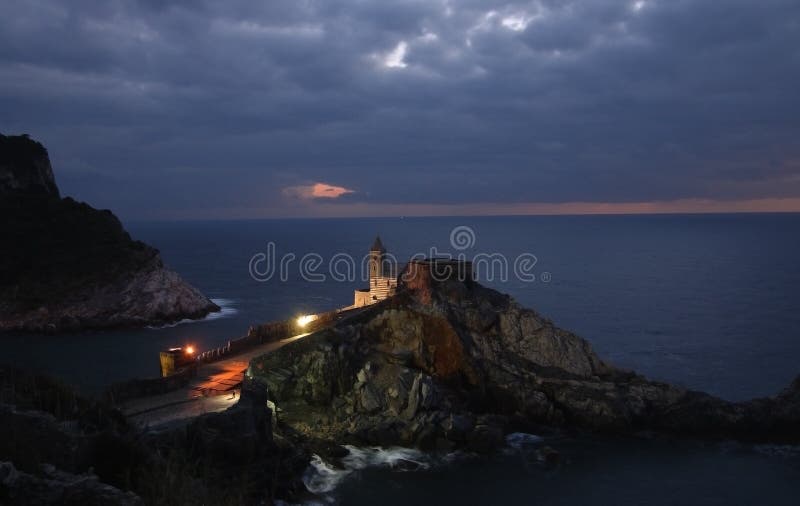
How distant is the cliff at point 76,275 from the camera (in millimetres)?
61156

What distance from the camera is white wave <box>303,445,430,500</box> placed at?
78.4 ft

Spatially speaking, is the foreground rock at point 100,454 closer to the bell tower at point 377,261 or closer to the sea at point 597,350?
the sea at point 597,350

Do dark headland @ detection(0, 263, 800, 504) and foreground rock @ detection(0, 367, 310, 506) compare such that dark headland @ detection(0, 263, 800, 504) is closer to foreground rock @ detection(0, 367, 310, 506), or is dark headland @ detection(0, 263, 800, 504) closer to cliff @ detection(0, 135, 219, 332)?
foreground rock @ detection(0, 367, 310, 506)

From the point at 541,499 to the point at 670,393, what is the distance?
1229 centimetres

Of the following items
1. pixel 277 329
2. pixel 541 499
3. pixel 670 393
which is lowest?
pixel 541 499

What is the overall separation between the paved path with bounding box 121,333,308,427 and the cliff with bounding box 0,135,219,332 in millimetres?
35764

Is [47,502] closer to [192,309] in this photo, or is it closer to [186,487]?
[186,487]

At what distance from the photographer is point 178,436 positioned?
18.6m

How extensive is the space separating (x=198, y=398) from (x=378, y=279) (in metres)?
29.1

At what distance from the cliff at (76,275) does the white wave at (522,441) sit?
45.5 m

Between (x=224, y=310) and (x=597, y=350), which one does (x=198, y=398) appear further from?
(x=224, y=310)

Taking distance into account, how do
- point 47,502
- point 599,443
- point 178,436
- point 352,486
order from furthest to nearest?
point 599,443, point 352,486, point 178,436, point 47,502

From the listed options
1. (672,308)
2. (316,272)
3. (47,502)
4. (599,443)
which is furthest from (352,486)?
(316,272)

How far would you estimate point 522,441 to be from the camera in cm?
2975
